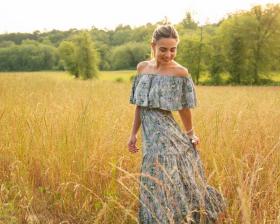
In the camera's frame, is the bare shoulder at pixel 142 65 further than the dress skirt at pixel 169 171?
Yes

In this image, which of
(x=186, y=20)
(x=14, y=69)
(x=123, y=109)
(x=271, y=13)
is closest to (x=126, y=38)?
(x=186, y=20)

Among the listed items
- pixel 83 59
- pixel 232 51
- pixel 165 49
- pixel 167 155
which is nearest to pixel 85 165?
pixel 167 155

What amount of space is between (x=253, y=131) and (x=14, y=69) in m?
48.4

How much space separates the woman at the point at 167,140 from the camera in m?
2.39

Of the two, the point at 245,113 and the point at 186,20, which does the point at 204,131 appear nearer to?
the point at 245,113

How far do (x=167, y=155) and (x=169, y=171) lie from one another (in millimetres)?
97

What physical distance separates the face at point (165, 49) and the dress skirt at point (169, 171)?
32 cm

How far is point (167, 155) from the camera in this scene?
240cm

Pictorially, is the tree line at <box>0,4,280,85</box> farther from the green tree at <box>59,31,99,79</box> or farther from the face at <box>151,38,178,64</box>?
the face at <box>151,38,178,64</box>

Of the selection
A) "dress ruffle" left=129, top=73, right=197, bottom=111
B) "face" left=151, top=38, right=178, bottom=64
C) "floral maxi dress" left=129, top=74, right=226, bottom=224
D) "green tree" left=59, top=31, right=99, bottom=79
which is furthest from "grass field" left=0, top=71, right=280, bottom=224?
"green tree" left=59, top=31, right=99, bottom=79

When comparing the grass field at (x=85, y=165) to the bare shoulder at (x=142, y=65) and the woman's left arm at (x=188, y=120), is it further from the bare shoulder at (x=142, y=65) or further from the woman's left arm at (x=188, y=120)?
the bare shoulder at (x=142, y=65)

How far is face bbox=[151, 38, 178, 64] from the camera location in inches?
95.3

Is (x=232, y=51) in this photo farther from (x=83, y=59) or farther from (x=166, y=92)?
(x=166, y=92)

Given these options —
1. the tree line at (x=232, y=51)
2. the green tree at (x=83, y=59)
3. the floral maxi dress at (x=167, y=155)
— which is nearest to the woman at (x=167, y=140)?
the floral maxi dress at (x=167, y=155)
